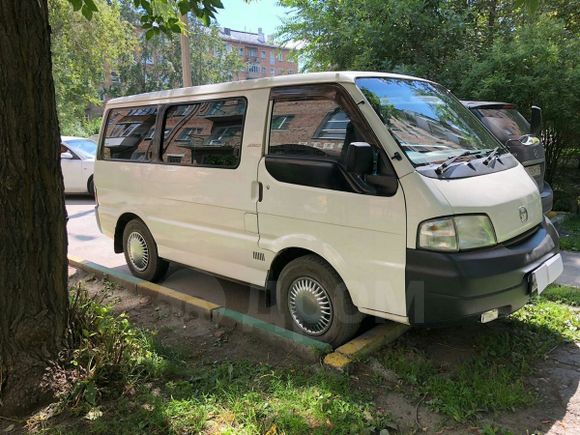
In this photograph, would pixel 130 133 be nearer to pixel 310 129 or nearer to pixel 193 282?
pixel 193 282

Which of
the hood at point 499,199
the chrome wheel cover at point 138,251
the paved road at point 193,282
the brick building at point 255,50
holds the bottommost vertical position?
the paved road at point 193,282

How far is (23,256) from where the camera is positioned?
2.83 metres

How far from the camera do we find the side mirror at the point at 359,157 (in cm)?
312

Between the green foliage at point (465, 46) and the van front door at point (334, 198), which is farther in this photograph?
the green foliage at point (465, 46)

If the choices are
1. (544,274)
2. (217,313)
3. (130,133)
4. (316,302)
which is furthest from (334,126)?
(130,133)

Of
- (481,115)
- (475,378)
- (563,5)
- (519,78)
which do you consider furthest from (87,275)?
(563,5)

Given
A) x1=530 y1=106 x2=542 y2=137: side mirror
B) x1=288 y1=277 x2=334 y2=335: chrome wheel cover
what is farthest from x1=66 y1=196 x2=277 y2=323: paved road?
x1=530 y1=106 x2=542 y2=137: side mirror

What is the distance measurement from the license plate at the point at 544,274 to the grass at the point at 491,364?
0.54 meters

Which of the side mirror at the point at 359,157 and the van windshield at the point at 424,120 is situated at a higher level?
the van windshield at the point at 424,120

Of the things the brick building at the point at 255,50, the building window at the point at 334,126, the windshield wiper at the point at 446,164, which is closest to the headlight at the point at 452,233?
the windshield wiper at the point at 446,164

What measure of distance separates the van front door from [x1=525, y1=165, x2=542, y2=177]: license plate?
144 inches

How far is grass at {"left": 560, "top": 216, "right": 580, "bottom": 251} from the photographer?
623 centimetres

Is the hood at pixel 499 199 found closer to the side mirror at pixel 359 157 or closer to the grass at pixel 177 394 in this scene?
the side mirror at pixel 359 157

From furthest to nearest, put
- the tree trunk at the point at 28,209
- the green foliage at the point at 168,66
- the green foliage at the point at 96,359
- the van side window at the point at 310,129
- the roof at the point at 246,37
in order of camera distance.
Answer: the roof at the point at 246,37, the green foliage at the point at 168,66, the van side window at the point at 310,129, the green foliage at the point at 96,359, the tree trunk at the point at 28,209
